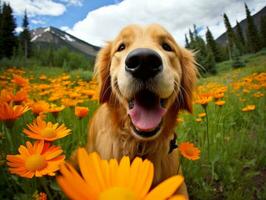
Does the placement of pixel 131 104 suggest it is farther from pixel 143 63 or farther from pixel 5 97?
pixel 5 97

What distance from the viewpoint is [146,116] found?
2.07 metres

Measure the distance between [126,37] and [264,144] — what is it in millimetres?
1883

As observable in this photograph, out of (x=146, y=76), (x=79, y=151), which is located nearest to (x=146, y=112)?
(x=146, y=76)

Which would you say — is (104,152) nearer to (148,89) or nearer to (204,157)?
(148,89)

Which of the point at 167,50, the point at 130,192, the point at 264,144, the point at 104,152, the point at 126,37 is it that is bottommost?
the point at 264,144

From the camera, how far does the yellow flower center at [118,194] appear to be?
35 centimetres

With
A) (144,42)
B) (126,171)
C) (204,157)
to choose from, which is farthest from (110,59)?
(126,171)

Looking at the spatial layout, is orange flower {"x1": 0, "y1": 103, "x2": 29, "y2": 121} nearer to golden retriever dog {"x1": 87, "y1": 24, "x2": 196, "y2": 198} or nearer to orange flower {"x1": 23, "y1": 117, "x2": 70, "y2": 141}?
orange flower {"x1": 23, "y1": 117, "x2": 70, "y2": 141}

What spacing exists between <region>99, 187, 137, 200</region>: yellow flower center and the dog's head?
143 centimetres

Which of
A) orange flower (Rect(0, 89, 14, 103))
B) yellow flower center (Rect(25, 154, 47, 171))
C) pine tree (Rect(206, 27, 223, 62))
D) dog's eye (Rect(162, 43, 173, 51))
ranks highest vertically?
pine tree (Rect(206, 27, 223, 62))

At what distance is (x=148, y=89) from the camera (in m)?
2.02

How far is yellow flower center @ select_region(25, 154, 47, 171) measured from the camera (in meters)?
0.76

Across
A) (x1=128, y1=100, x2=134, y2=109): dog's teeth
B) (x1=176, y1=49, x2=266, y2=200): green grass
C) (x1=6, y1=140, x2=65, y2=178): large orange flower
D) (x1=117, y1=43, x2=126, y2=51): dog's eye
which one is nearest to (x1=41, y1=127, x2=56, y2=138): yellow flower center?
(x1=6, y1=140, x2=65, y2=178): large orange flower

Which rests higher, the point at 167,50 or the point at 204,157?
the point at 167,50
